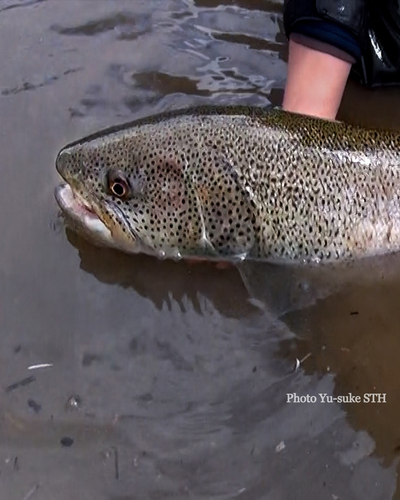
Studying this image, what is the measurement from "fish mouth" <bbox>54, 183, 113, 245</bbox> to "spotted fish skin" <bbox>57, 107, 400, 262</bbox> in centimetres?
3

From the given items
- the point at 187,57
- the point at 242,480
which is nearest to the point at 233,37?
the point at 187,57

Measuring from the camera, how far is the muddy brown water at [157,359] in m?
2.13

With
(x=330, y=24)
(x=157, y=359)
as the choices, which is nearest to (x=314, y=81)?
(x=330, y=24)

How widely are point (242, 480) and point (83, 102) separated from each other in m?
1.81

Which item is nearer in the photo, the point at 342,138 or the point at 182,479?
the point at 182,479

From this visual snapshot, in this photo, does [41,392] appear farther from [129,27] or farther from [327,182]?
[129,27]

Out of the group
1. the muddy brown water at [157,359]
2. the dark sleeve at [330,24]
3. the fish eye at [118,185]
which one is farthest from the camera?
the dark sleeve at [330,24]

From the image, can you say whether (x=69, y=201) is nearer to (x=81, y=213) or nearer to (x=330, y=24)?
(x=81, y=213)

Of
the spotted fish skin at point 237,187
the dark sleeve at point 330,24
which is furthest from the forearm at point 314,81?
the spotted fish skin at point 237,187

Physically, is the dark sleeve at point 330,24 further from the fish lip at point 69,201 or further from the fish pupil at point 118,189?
the fish lip at point 69,201

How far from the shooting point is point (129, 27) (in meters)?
3.12

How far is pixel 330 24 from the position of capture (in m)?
2.60

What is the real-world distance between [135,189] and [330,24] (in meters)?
1.13

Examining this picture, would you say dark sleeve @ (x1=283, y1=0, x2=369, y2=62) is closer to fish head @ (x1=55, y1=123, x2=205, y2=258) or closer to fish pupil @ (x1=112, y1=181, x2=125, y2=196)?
fish head @ (x1=55, y1=123, x2=205, y2=258)
